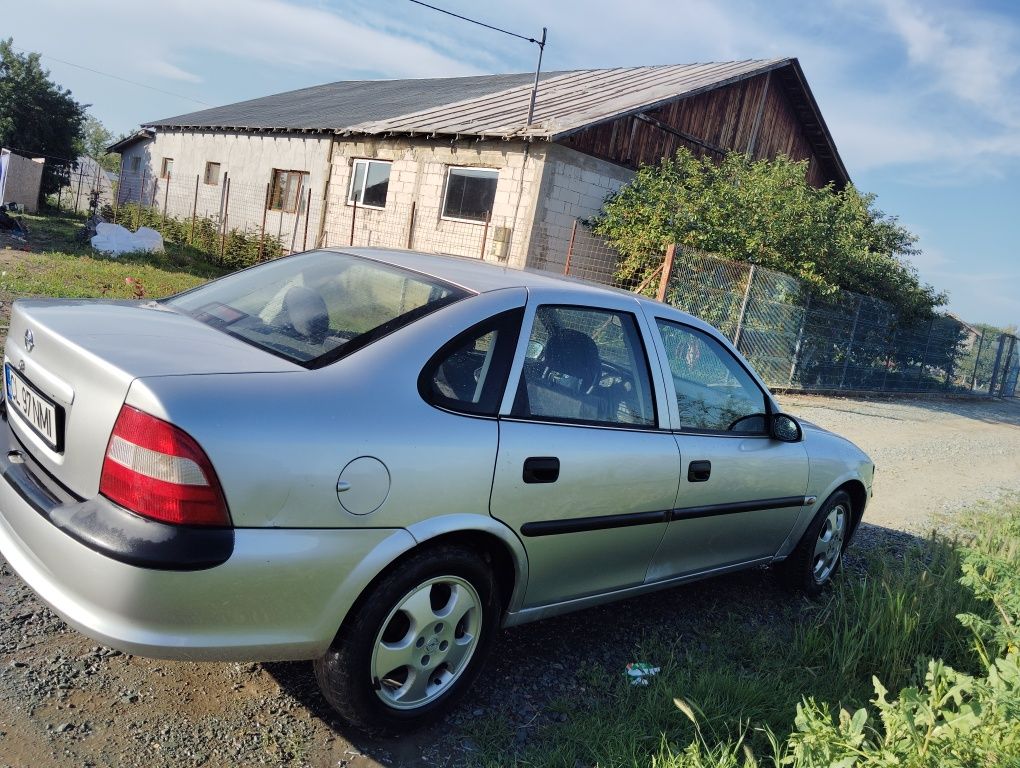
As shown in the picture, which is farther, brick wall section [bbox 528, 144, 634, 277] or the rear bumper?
brick wall section [bbox 528, 144, 634, 277]

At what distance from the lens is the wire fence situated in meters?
13.1

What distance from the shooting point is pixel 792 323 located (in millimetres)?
14922

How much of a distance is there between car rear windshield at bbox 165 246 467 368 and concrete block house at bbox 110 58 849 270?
1122 centimetres

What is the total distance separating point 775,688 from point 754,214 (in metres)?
12.2

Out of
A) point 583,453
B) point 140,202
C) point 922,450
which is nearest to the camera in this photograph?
point 583,453

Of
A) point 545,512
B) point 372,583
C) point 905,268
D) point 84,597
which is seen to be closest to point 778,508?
point 545,512

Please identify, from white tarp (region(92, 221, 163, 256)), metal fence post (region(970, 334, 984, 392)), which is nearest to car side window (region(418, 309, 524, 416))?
white tarp (region(92, 221, 163, 256))

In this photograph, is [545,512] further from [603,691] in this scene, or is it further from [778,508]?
[778,508]

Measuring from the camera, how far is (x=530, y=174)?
14.6m

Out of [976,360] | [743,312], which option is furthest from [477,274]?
[976,360]

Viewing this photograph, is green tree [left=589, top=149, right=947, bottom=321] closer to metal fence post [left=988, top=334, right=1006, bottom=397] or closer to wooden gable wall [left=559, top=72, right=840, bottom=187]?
wooden gable wall [left=559, top=72, right=840, bottom=187]

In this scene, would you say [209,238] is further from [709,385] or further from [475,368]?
[475,368]

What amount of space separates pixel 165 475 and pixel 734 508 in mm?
2607

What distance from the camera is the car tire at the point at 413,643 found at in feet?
8.14
